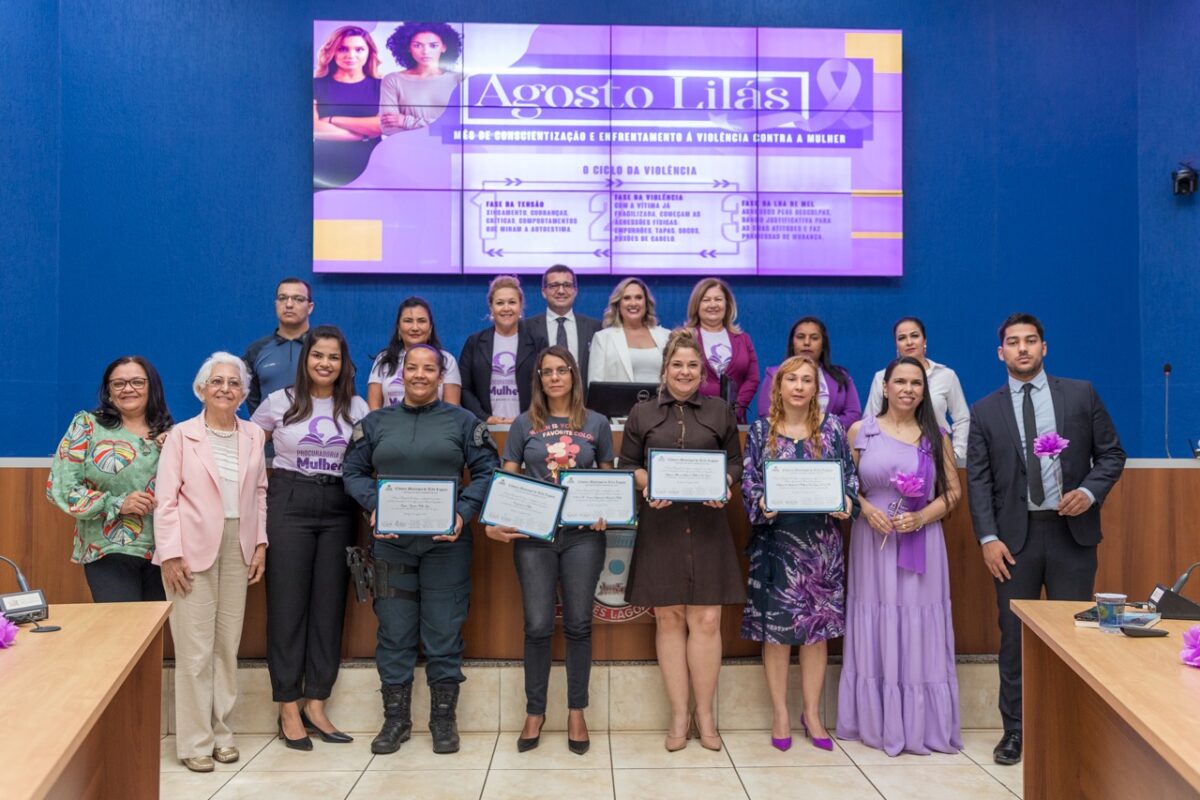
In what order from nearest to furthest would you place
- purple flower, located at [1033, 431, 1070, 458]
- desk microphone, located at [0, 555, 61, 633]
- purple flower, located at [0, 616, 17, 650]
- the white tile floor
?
purple flower, located at [0, 616, 17, 650], desk microphone, located at [0, 555, 61, 633], the white tile floor, purple flower, located at [1033, 431, 1070, 458]

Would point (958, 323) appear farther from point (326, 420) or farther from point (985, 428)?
point (326, 420)

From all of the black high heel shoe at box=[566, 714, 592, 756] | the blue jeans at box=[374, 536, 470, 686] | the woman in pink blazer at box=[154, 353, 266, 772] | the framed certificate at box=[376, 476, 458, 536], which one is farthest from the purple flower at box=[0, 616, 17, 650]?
the black high heel shoe at box=[566, 714, 592, 756]

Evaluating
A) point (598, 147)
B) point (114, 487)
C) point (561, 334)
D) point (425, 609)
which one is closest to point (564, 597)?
point (425, 609)

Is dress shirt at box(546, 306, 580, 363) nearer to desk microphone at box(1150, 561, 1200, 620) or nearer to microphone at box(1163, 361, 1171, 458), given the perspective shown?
desk microphone at box(1150, 561, 1200, 620)

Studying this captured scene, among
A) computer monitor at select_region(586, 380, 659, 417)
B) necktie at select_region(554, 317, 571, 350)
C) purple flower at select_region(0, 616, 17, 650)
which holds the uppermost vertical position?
necktie at select_region(554, 317, 571, 350)

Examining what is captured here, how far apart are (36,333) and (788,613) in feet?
18.3

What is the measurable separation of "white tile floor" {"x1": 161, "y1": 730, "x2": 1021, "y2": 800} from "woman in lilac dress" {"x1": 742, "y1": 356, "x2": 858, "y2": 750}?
0.28 meters

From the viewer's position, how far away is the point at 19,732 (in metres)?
1.80

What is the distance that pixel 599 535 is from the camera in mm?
3955

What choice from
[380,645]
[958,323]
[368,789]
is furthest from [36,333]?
[958,323]

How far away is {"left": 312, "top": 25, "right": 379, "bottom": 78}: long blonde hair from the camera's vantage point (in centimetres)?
658

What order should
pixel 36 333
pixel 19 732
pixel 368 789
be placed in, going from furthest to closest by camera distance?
pixel 36 333 → pixel 368 789 → pixel 19 732

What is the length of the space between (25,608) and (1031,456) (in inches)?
144

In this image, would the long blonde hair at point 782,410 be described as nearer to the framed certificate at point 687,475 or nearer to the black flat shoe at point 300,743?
the framed certificate at point 687,475
